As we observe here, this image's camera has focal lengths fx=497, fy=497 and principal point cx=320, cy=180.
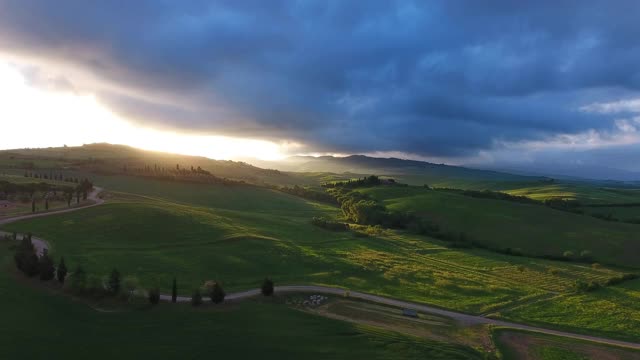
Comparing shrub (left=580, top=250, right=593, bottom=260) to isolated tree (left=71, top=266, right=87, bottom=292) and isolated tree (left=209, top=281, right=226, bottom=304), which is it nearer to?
isolated tree (left=209, top=281, right=226, bottom=304)

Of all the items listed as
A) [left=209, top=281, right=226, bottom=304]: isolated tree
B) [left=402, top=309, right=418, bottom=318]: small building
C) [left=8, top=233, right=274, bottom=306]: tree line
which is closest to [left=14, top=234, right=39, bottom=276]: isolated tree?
[left=8, top=233, right=274, bottom=306]: tree line

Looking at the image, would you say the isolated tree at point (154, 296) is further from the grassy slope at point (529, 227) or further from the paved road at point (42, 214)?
the grassy slope at point (529, 227)

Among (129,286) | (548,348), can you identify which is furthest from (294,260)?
(548,348)

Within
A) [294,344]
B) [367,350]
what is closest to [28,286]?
[294,344]

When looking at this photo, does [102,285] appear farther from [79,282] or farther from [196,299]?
[196,299]

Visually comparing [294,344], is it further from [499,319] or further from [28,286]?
[28,286]

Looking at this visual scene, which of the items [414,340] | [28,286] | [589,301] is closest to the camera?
[414,340]
